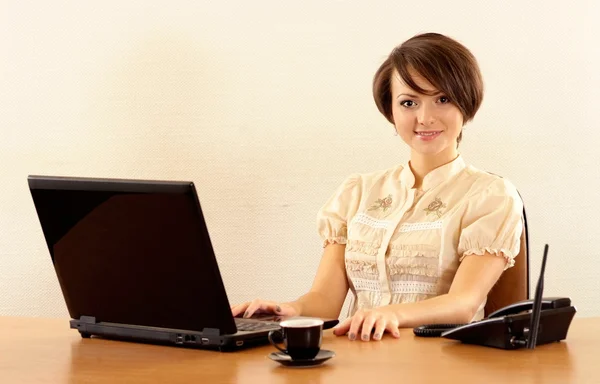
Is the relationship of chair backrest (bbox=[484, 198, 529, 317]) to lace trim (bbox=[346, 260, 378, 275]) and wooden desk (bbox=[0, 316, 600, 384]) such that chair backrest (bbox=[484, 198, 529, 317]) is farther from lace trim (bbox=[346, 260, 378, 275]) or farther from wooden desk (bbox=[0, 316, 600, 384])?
wooden desk (bbox=[0, 316, 600, 384])

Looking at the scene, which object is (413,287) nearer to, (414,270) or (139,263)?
(414,270)

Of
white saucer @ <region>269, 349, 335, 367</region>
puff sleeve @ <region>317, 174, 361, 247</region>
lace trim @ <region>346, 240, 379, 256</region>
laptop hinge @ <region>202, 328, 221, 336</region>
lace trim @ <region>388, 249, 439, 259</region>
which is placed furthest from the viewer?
puff sleeve @ <region>317, 174, 361, 247</region>

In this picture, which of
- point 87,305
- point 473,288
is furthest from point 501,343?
point 87,305

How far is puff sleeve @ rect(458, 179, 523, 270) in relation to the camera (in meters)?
2.50

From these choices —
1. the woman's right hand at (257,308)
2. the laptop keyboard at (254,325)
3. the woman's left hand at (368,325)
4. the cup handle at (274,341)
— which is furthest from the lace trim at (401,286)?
the cup handle at (274,341)

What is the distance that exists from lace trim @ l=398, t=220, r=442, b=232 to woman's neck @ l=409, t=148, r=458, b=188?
0.48 ft

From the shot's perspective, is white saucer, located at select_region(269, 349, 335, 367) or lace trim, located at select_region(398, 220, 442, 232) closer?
white saucer, located at select_region(269, 349, 335, 367)

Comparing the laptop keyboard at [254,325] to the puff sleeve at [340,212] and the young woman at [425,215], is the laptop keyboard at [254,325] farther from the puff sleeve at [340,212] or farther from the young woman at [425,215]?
the puff sleeve at [340,212]

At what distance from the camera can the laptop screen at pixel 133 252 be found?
1876mm

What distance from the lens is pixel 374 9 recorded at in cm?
334

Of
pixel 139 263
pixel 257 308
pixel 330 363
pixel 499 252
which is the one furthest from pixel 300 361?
pixel 499 252

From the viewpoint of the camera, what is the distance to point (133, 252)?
1.98 metres

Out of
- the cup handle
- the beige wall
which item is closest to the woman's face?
the beige wall

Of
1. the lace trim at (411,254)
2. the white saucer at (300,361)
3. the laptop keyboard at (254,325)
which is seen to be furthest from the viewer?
the lace trim at (411,254)
